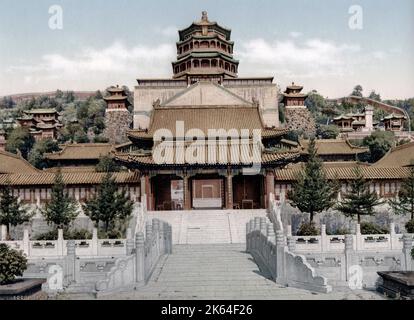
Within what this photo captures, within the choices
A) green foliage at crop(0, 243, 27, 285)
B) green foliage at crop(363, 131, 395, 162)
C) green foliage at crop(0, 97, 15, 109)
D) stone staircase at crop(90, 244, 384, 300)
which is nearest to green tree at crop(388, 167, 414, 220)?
stone staircase at crop(90, 244, 384, 300)

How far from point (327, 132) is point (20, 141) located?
36329 mm

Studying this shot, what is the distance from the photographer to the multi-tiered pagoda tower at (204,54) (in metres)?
51.4

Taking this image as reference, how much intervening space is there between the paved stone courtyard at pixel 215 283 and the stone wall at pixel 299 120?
147 feet

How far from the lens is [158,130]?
34500 millimetres

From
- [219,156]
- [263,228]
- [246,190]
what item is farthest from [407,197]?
[219,156]

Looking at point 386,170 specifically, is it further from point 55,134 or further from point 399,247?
point 55,134

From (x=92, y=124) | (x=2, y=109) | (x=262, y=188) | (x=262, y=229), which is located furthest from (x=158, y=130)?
(x=2, y=109)

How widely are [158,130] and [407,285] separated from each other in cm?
2329

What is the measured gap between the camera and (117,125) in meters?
61.5

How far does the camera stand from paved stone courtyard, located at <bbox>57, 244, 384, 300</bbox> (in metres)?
13.7

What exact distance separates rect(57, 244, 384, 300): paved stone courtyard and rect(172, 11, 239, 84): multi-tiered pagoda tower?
33656 millimetres

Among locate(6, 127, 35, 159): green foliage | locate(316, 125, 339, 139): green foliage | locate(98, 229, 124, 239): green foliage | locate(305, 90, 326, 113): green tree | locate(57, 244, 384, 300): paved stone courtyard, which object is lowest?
locate(57, 244, 384, 300): paved stone courtyard

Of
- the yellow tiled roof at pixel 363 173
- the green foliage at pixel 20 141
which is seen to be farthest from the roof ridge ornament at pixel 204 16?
the yellow tiled roof at pixel 363 173

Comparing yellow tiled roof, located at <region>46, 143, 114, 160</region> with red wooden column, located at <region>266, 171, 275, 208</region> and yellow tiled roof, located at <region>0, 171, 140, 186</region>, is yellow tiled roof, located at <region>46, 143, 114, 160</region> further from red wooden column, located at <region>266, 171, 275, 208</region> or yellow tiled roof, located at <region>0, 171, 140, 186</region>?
red wooden column, located at <region>266, 171, 275, 208</region>
